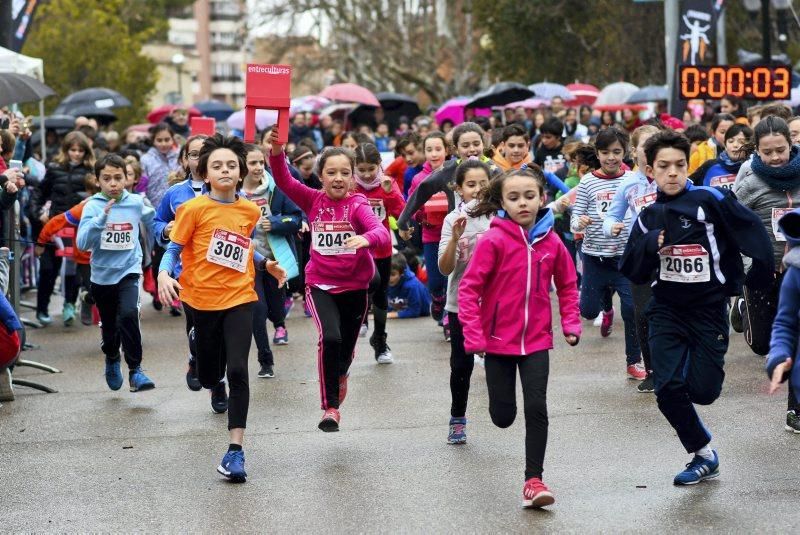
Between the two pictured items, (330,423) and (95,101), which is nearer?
(330,423)

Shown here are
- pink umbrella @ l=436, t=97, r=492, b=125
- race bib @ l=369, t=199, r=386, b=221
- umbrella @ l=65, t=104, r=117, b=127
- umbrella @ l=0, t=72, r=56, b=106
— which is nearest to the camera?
race bib @ l=369, t=199, r=386, b=221

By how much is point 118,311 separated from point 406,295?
512 centimetres

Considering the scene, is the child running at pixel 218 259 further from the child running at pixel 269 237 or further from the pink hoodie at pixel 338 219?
the child running at pixel 269 237

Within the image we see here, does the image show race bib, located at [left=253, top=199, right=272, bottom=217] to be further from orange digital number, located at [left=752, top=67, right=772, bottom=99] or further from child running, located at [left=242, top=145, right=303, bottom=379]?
orange digital number, located at [left=752, top=67, right=772, bottom=99]

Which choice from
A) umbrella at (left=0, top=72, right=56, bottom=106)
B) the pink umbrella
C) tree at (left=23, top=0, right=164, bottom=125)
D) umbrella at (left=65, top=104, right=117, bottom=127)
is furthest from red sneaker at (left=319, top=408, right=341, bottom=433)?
tree at (left=23, top=0, right=164, bottom=125)

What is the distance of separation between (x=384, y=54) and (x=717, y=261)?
5173 centimetres

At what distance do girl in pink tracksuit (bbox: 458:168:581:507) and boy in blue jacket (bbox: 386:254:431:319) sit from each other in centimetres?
815

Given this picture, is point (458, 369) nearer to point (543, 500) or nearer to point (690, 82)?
point (543, 500)

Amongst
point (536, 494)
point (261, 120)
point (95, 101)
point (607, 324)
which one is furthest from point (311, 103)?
point (536, 494)

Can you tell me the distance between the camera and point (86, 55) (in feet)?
149

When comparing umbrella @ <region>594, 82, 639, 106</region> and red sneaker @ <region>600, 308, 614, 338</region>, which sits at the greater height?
umbrella @ <region>594, 82, 639, 106</region>

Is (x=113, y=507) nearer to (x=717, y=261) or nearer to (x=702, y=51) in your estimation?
(x=717, y=261)

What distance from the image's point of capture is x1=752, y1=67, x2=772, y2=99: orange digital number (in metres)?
17.7

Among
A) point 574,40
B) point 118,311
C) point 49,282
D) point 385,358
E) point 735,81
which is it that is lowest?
point 385,358
